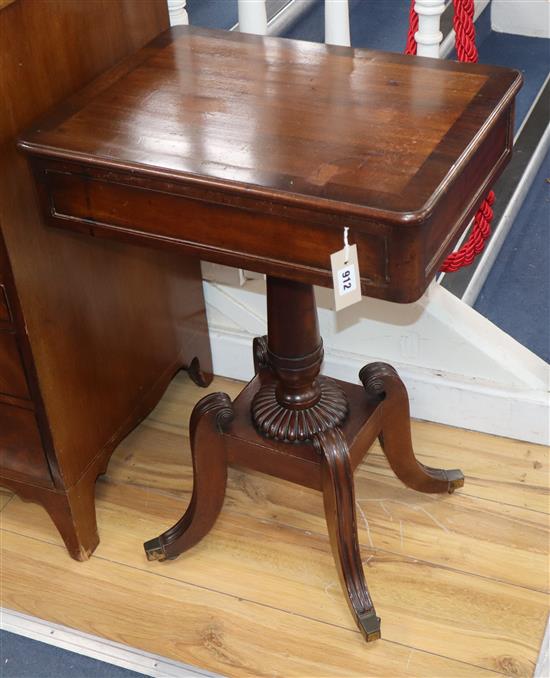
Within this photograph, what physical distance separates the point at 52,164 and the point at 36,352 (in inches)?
13.1

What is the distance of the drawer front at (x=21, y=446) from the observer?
1.70 metres

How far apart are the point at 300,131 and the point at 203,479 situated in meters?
0.68

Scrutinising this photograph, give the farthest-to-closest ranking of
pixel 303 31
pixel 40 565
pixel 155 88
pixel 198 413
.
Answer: pixel 303 31
pixel 40 565
pixel 198 413
pixel 155 88

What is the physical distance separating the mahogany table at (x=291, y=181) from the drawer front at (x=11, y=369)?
0.79ft

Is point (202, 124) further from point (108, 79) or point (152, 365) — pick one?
point (152, 365)

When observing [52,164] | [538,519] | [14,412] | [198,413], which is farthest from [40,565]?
[538,519]

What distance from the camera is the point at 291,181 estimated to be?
127 cm

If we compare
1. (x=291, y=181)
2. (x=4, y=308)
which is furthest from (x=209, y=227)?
(x=4, y=308)

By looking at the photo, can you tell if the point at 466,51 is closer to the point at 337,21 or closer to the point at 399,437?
the point at 337,21

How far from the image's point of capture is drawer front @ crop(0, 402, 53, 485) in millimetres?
1696

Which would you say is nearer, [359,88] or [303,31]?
[359,88]

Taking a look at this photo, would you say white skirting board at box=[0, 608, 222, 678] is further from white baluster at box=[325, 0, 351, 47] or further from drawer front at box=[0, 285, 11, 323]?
white baluster at box=[325, 0, 351, 47]

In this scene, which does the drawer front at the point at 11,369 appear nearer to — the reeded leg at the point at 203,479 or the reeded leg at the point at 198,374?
the reeded leg at the point at 203,479

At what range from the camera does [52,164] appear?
1402mm
